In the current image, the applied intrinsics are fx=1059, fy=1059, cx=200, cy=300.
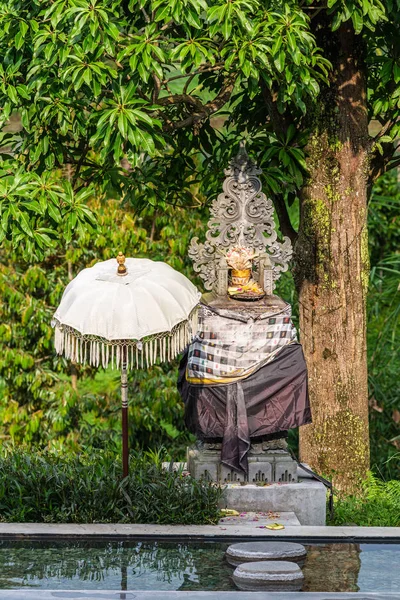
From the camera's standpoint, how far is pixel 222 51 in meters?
8.03

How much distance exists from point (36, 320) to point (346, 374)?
159 inches

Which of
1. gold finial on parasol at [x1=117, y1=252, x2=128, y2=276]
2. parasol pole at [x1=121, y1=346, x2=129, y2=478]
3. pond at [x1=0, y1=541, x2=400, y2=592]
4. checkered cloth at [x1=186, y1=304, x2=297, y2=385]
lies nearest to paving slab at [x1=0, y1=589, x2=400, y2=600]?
pond at [x1=0, y1=541, x2=400, y2=592]

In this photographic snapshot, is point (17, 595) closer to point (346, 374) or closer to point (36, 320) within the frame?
point (346, 374)

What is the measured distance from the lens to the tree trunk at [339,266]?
10.2m

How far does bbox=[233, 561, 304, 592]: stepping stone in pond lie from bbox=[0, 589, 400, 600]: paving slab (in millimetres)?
222

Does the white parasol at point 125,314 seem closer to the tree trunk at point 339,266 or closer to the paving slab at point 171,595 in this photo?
the paving slab at point 171,595

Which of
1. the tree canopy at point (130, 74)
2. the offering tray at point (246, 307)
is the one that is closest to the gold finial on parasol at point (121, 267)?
the tree canopy at point (130, 74)

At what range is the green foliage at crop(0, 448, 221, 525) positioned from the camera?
7664mm

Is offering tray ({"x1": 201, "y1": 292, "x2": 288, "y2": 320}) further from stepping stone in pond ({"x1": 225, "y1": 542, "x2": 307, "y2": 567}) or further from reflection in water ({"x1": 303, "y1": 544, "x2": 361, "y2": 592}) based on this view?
stepping stone in pond ({"x1": 225, "y1": 542, "x2": 307, "y2": 567})

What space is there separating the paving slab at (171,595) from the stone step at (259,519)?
1549mm

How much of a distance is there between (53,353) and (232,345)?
5057mm

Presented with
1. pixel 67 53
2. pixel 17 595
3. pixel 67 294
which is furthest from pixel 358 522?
pixel 67 53

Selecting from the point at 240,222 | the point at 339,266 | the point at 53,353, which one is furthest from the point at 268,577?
the point at 53,353

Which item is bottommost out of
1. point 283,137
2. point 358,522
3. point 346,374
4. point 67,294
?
point 358,522
